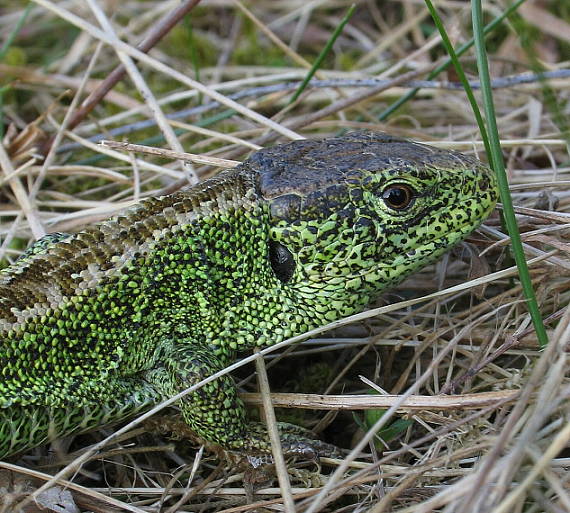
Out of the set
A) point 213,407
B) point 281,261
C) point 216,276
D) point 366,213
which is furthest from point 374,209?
point 213,407

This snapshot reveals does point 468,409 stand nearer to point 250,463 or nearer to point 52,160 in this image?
point 250,463

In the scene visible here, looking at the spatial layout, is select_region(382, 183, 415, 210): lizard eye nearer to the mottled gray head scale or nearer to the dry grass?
the mottled gray head scale

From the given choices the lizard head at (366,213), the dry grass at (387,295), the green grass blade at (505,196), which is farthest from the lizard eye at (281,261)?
the green grass blade at (505,196)

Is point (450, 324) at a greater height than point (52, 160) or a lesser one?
lesser

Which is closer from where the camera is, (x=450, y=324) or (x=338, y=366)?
(x=450, y=324)

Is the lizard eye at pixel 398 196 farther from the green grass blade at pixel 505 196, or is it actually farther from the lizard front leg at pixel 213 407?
the lizard front leg at pixel 213 407

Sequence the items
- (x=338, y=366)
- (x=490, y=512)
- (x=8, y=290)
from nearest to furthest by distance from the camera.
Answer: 1. (x=490, y=512)
2. (x=8, y=290)
3. (x=338, y=366)

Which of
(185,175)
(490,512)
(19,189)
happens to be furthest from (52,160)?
(490,512)

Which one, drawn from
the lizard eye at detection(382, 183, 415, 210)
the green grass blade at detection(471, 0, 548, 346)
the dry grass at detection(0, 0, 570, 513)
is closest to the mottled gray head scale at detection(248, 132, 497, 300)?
the lizard eye at detection(382, 183, 415, 210)
